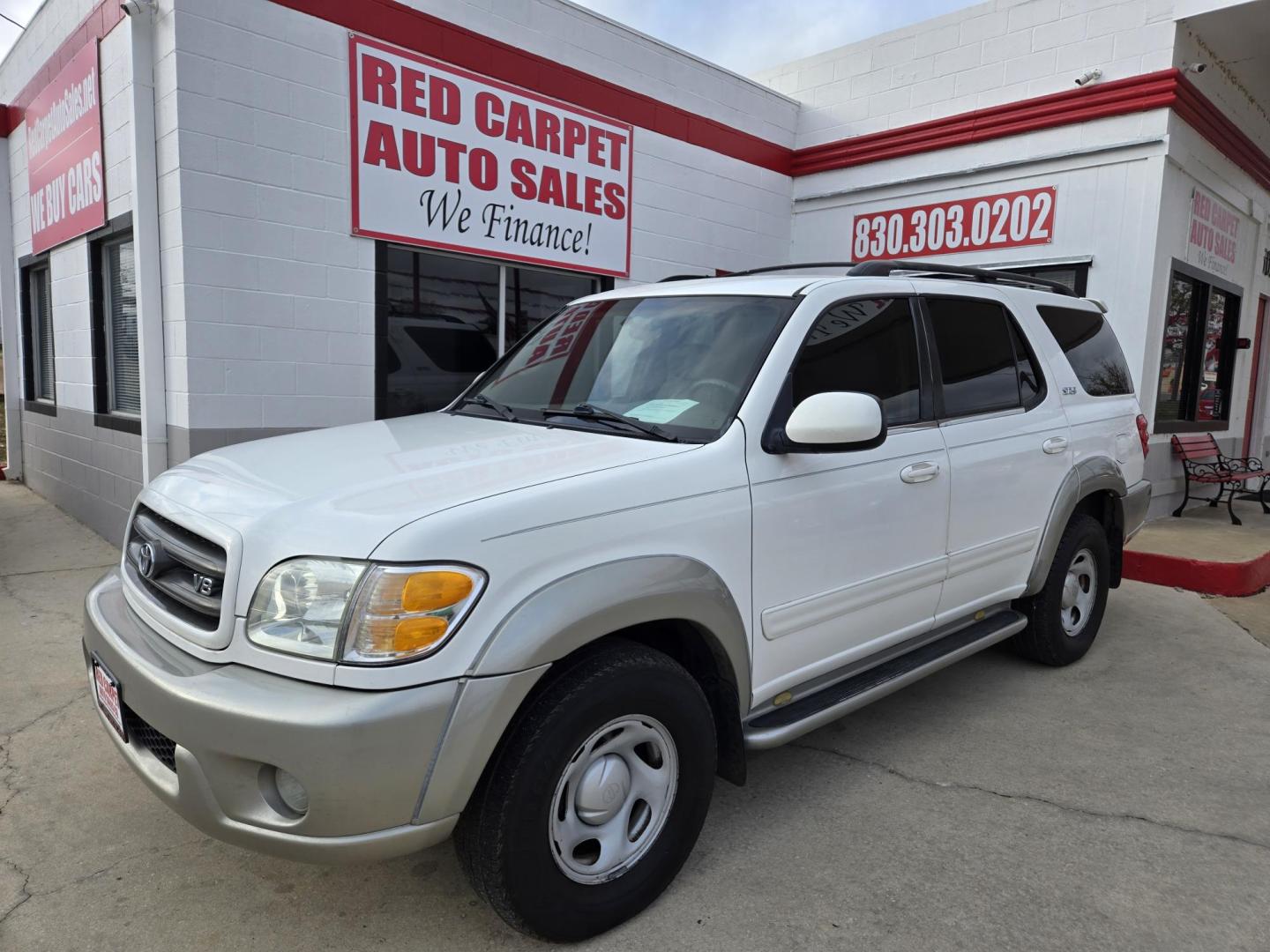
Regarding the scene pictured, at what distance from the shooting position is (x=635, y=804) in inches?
98.7

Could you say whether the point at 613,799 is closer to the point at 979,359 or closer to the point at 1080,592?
the point at 979,359

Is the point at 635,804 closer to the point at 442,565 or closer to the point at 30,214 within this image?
the point at 442,565

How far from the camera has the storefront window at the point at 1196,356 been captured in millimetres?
8773

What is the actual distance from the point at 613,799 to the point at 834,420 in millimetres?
1295

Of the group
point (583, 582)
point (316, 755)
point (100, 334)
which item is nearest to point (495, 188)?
point (100, 334)

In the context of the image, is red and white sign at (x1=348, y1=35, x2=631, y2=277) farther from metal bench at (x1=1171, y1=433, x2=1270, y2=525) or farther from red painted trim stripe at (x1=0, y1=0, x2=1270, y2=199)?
metal bench at (x1=1171, y1=433, x2=1270, y2=525)

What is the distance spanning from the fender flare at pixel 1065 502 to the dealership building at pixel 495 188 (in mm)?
4105

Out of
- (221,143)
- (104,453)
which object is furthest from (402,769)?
(104,453)

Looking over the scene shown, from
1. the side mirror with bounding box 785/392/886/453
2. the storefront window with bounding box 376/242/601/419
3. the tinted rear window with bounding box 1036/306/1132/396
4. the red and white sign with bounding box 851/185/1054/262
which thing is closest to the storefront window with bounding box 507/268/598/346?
the storefront window with bounding box 376/242/601/419

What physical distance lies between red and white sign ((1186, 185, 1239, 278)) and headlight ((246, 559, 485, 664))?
28.9ft

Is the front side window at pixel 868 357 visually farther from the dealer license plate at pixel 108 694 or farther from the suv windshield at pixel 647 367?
the dealer license plate at pixel 108 694

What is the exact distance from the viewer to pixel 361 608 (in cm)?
200

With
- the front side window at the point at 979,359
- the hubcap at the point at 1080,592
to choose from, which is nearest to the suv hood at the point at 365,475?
the front side window at the point at 979,359

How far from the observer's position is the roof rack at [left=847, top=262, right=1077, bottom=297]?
3607mm
